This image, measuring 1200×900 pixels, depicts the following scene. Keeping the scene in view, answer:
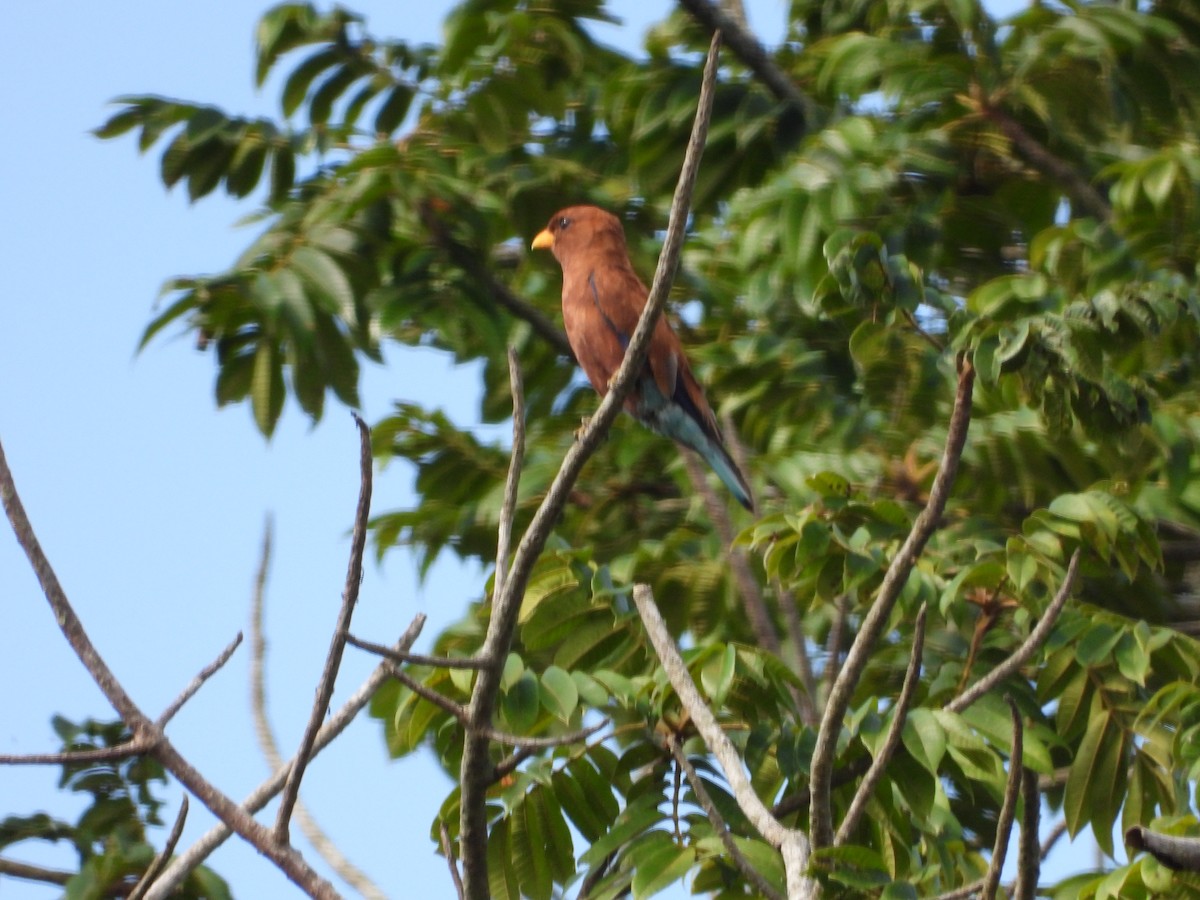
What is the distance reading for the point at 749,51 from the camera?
5625 mm

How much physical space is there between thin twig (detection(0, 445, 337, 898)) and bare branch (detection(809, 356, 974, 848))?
0.73 metres

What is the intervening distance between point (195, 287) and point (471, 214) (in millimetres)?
1011

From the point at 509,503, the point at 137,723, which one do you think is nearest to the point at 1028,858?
the point at 509,503

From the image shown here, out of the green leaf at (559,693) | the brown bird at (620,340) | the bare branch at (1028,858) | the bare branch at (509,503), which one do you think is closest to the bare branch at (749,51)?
the brown bird at (620,340)

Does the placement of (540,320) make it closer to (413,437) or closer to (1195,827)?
(413,437)

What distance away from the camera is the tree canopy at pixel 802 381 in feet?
10.1

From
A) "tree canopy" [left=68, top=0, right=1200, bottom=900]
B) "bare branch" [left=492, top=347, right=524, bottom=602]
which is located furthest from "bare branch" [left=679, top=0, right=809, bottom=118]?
"bare branch" [left=492, top=347, right=524, bottom=602]

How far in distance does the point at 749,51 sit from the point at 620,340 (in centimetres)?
133

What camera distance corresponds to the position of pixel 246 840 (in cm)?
217

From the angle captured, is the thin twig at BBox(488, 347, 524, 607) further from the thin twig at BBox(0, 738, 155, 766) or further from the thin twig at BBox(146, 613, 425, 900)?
the thin twig at BBox(0, 738, 155, 766)

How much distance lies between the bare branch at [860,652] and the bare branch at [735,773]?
5cm

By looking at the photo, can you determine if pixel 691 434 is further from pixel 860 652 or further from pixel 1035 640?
pixel 860 652

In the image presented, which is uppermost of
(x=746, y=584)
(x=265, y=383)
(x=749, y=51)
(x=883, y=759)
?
(x=265, y=383)

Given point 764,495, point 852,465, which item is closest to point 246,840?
point 852,465
